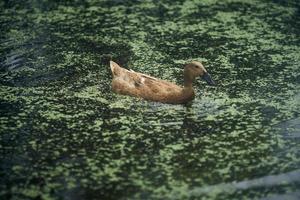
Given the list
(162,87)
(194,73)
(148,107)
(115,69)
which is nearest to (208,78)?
(194,73)

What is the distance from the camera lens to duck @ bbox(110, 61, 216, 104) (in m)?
4.95

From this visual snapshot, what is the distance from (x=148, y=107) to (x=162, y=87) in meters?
0.24

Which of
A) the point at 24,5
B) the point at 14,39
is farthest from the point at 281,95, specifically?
the point at 24,5

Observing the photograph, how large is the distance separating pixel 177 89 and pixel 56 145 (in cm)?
139

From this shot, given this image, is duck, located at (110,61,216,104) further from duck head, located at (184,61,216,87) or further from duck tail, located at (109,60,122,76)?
duck tail, located at (109,60,122,76)

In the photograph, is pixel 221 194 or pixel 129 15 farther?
pixel 129 15

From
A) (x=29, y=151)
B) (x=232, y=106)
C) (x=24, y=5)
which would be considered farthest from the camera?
(x=24, y=5)

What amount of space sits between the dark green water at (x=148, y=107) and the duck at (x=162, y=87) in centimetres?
10

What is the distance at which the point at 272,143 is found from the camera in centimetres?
416

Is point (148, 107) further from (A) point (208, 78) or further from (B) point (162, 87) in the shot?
(A) point (208, 78)

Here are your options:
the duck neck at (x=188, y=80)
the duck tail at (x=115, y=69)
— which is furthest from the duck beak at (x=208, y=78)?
the duck tail at (x=115, y=69)

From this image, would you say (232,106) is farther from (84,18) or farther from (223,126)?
(84,18)

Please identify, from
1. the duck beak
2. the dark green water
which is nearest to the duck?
the duck beak

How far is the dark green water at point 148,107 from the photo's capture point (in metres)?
3.63
